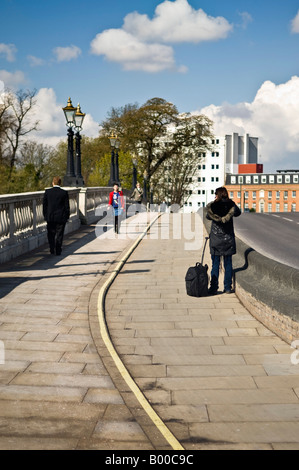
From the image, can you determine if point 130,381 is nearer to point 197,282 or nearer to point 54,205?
point 197,282

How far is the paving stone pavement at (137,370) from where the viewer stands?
423 centimetres

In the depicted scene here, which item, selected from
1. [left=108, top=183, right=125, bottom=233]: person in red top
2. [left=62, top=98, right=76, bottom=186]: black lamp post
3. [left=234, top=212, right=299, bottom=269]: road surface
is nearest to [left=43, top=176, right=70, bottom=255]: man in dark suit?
[left=108, top=183, right=125, bottom=233]: person in red top

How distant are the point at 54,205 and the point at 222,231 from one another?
14.8ft

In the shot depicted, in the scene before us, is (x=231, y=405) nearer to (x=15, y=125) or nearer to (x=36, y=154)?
(x=15, y=125)

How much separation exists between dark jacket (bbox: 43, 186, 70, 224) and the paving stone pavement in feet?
8.09

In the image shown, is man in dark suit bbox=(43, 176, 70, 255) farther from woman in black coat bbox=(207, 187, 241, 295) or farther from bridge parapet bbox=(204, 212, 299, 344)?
bridge parapet bbox=(204, 212, 299, 344)

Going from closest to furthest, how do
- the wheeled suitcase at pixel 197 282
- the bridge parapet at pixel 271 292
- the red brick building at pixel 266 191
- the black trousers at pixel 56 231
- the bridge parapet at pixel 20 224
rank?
the bridge parapet at pixel 271 292
the wheeled suitcase at pixel 197 282
the bridge parapet at pixel 20 224
the black trousers at pixel 56 231
the red brick building at pixel 266 191

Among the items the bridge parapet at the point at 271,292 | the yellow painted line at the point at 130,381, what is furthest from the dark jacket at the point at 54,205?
the bridge parapet at the point at 271,292

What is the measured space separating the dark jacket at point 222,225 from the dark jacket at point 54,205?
4.24m

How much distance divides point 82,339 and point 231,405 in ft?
7.71

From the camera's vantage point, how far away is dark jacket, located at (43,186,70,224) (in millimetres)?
12711

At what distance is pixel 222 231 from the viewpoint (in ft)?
31.3

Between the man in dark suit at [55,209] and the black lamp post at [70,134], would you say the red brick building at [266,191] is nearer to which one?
the black lamp post at [70,134]
